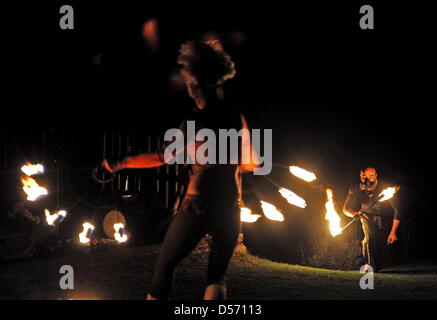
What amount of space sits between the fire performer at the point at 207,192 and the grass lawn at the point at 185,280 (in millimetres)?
1614

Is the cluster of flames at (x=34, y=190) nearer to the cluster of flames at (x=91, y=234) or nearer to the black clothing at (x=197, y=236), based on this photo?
the cluster of flames at (x=91, y=234)

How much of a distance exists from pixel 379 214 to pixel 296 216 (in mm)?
1654

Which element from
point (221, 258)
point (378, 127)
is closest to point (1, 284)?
point (221, 258)

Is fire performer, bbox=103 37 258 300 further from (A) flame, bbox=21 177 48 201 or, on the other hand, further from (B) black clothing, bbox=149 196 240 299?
(A) flame, bbox=21 177 48 201

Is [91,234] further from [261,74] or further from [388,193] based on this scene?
[261,74]

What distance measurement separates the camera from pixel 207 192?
5.45 meters

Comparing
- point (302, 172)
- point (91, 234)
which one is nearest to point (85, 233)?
point (91, 234)

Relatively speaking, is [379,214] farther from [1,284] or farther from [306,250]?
[1,284]

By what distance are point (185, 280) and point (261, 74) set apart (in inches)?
205

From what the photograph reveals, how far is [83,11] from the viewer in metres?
11.3

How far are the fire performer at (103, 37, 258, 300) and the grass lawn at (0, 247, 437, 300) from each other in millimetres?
1614

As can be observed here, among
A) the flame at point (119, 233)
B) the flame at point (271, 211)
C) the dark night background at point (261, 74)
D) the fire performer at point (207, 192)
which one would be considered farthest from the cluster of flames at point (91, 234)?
the fire performer at point (207, 192)
